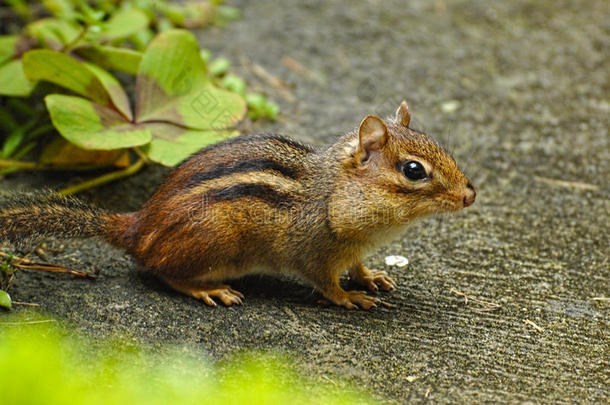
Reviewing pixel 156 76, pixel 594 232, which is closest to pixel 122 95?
pixel 156 76

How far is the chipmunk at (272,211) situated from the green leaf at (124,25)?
1.42m

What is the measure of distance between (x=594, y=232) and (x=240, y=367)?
87.3 inches

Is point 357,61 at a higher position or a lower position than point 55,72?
lower

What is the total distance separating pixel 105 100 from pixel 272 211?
4.21 feet

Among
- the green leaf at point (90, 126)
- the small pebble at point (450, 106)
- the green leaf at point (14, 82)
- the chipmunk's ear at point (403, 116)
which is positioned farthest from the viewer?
the small pebble at point (450, 106)

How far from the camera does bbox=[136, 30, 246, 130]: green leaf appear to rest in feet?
12.0

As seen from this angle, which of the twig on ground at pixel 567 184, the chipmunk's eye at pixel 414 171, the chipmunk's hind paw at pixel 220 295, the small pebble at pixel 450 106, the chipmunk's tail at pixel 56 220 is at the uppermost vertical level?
the chipmunk's eye at pixel 414 171

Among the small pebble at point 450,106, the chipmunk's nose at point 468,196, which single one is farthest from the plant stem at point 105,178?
the small pebble at point 450,106

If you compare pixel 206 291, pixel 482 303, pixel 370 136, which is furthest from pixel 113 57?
pixel 482 303

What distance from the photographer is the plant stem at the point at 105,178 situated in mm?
3818

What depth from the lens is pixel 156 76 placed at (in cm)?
371

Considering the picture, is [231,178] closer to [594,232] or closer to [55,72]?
[55,72]

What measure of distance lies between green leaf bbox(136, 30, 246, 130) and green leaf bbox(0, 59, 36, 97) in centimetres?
69

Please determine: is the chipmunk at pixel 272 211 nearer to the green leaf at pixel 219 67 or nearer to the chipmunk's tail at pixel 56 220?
the chipmunk's tail at pixel 56 220
